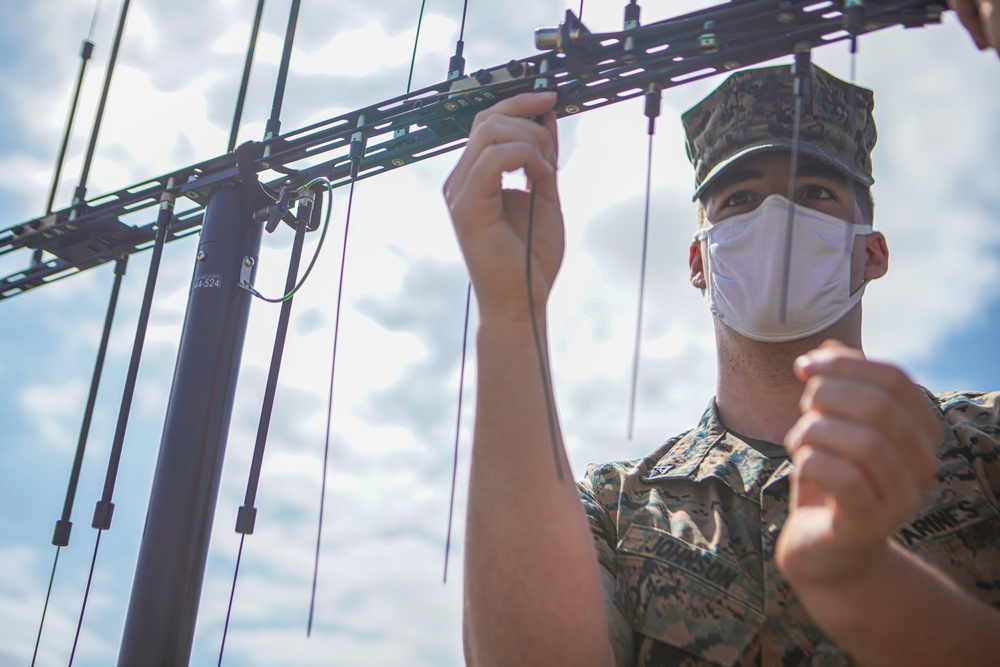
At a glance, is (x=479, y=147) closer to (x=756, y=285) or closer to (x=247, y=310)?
(x=756, y=285)

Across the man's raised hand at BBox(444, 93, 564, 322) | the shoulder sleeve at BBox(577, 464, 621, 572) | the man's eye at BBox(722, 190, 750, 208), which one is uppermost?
the man's eye at BBox(722, 190, 750, 208)

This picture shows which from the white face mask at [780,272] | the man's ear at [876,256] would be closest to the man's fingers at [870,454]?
the white face mask at [780,272]

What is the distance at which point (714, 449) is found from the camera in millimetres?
3000

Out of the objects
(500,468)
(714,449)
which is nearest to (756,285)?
(714,449)

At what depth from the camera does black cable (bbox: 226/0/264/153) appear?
4812 millimetres

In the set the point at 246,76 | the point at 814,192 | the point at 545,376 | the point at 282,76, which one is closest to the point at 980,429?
the point at 814,192

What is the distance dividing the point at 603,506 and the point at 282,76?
319 centimetres

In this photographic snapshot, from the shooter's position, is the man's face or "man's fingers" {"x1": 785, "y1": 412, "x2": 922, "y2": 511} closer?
"man's fingers" {"x1": 785, "y1": 412, "x2": 922, "y2": 511}

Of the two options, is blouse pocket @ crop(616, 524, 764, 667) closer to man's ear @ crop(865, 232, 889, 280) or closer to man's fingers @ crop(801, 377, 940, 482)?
man's fingers @ crop(801, 377, 940, 482)

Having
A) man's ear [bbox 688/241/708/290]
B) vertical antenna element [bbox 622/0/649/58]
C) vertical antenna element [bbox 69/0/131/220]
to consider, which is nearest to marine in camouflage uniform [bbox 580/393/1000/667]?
man's ear [bbox 688/241/708/290]

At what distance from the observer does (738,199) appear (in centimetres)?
312

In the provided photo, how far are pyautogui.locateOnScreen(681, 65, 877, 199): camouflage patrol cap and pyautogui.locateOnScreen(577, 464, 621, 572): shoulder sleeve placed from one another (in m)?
1.18

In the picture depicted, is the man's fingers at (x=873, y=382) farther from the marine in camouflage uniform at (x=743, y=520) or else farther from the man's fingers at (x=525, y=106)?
the man's fingers at (x=525, y=106)

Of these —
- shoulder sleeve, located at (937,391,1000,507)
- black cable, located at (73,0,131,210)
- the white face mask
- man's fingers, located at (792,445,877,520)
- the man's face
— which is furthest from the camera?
black cable, located at (73,0,131,210)
